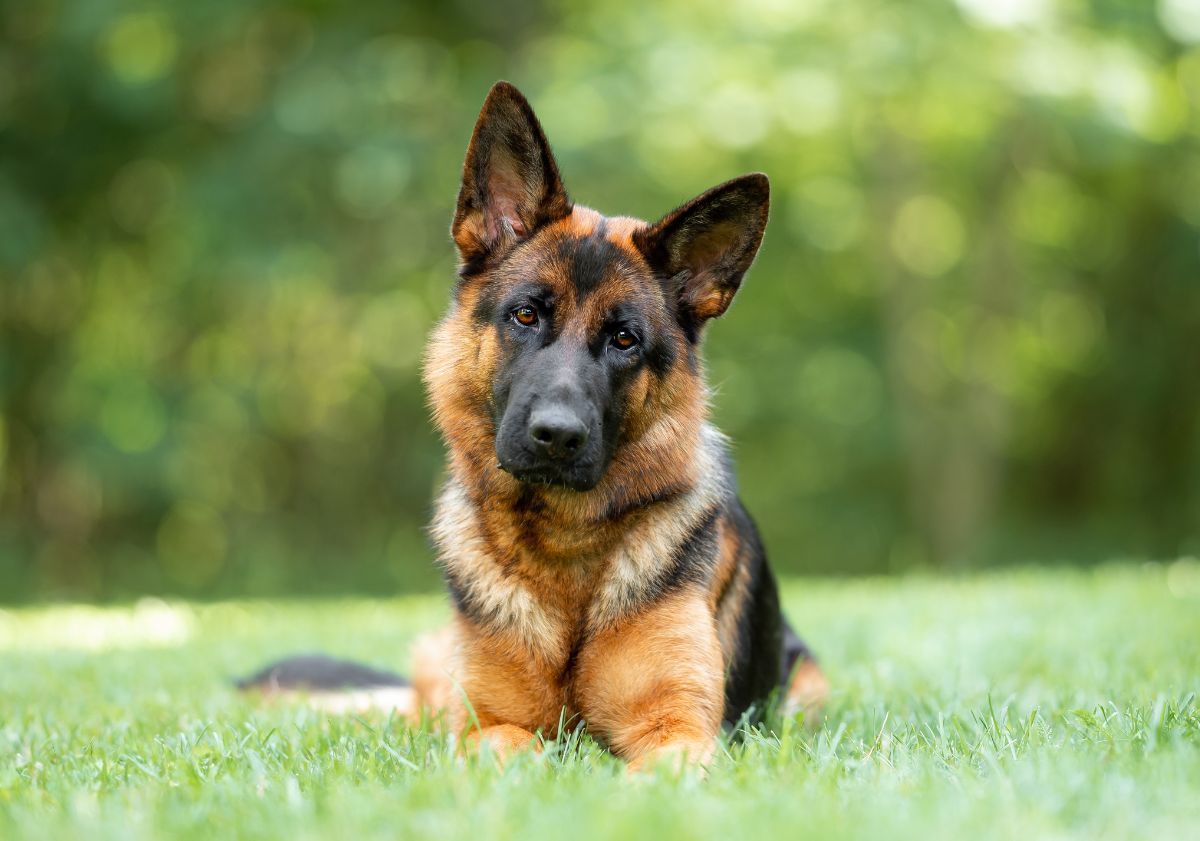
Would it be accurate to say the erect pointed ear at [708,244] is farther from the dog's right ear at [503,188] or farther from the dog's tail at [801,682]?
the dog's tail at [801,682]

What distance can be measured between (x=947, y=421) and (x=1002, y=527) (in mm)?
5411

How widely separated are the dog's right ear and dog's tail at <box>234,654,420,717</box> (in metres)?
1.89

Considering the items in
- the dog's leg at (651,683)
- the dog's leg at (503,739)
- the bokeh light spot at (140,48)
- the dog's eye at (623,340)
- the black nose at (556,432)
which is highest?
the bokeh light spot at (140,48)

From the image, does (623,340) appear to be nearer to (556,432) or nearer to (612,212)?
(556,432)

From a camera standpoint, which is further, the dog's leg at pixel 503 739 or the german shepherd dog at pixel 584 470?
the german shepherd dog at pixel 584 470

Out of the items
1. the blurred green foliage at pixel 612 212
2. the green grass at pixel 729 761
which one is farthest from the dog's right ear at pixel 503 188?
the blurred green foliage at pixel 612 212

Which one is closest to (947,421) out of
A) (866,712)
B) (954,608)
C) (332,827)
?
(954,608)

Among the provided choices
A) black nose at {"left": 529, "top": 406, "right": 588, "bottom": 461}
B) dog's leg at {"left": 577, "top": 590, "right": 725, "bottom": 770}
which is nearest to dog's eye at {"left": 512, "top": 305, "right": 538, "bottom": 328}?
black nose at {"left": 529, "top": 406, "right": 588, "bottom": 461}

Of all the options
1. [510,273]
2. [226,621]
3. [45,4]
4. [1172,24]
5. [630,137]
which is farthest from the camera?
[45,4]

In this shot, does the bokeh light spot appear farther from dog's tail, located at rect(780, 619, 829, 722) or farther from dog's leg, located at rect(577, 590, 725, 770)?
dog's leg, located at rect(577, 590, 725, 770)

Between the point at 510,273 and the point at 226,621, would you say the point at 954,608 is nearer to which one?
the point at 510,273

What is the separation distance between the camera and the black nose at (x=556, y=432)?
3.61m

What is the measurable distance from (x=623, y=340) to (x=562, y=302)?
0.25m

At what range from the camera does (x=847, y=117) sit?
1449 cm
